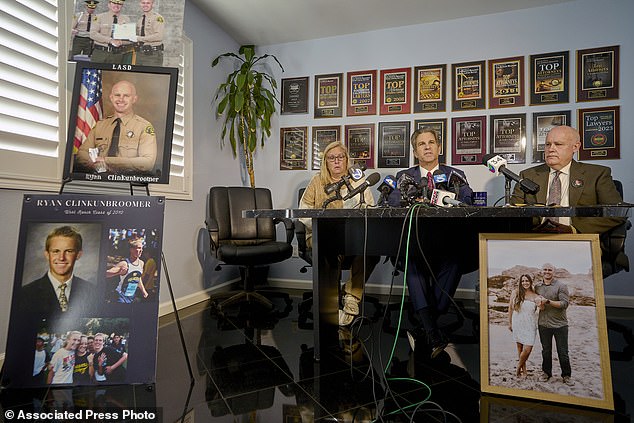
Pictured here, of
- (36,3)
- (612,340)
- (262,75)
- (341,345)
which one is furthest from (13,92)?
(612,340)

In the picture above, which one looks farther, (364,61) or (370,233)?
(364,61)

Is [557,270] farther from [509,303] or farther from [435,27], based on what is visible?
[435,27]

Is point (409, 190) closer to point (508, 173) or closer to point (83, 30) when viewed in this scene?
point (508, 173)

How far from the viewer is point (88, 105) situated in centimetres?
158

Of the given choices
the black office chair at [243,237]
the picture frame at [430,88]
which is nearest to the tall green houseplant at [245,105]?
the black office chair at [243,237]

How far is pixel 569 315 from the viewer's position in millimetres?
1372

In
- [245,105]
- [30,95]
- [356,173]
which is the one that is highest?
[245,105]

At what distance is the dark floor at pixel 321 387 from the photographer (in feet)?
4.42

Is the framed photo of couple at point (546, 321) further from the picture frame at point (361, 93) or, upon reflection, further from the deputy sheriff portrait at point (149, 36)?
the picture frame at point (361, 93)

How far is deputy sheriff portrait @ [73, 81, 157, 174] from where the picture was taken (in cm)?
156

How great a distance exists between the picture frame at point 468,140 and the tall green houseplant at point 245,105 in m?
1.80

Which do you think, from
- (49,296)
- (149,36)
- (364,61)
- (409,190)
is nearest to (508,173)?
(409,190)

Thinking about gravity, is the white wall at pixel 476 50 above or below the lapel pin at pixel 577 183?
above

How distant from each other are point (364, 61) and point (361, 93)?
1.08 ft
